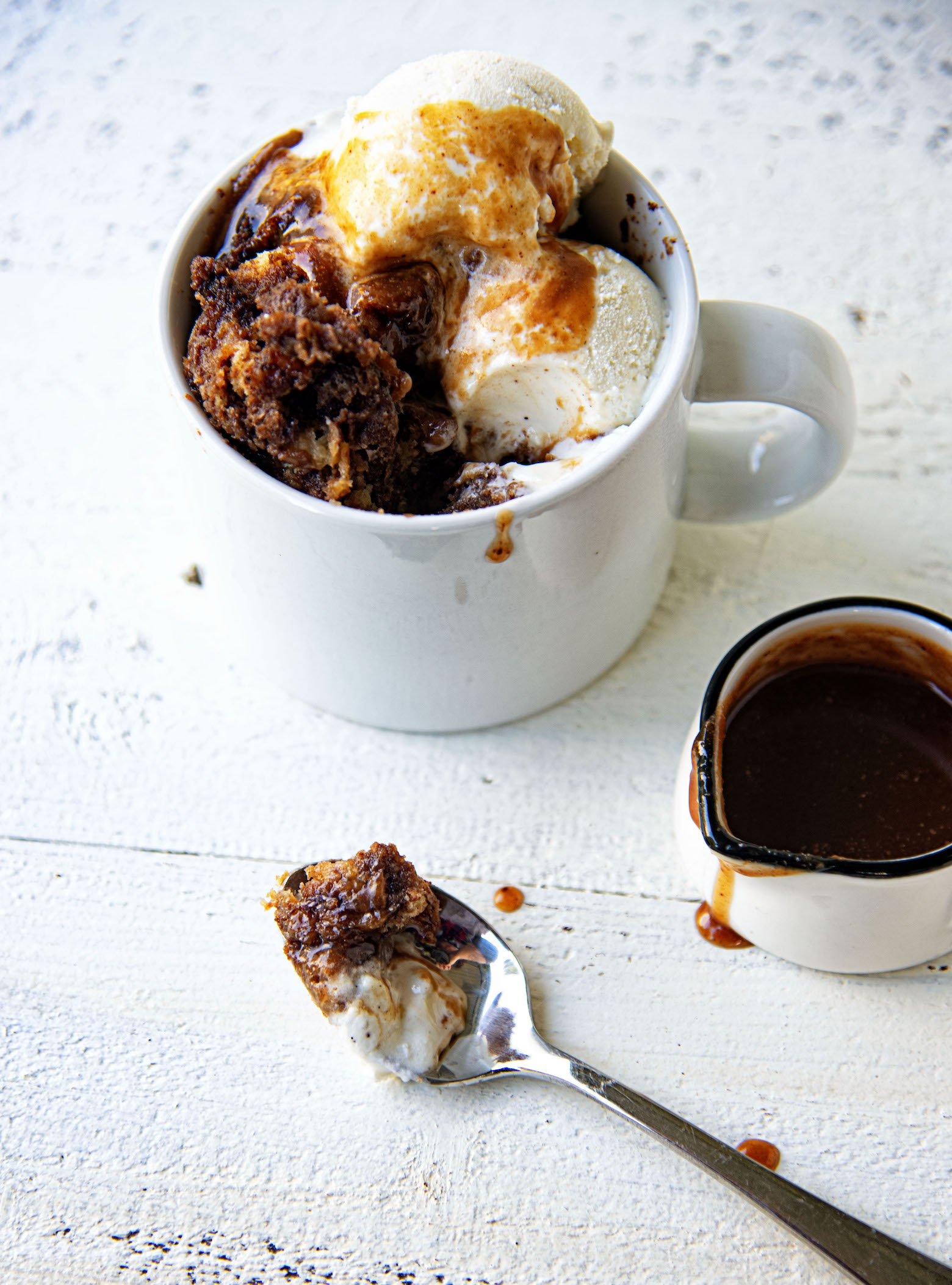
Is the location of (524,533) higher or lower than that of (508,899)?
higher

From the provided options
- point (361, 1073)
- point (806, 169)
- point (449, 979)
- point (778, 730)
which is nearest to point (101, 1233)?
point (361, 1073)

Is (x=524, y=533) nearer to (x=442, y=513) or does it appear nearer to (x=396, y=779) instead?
(x=442, y=513)

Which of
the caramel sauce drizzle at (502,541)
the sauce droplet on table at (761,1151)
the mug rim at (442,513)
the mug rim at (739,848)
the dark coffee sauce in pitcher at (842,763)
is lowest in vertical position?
the sauce droplet on table at (761,1151)

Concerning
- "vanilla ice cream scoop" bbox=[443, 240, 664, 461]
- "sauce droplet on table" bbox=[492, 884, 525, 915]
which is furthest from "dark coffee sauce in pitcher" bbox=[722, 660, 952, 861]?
"vanilla ice cream scoop" bbox=[443, 240, 664, 461]

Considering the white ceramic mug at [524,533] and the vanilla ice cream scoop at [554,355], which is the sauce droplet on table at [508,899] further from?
the vanilla ice cream scoop at [554,355]

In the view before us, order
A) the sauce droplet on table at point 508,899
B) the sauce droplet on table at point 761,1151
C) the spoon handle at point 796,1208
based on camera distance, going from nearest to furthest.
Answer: the spoon handle at point 796,1208, the sauce droplet on table at point 761,1151, the sauce droplet on table at point 508,899

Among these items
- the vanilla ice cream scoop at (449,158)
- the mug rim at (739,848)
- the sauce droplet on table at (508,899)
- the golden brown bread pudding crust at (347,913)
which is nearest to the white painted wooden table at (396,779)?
the sauce droplet on table at (508,899)

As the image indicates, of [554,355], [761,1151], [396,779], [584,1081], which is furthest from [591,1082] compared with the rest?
[554,355]
